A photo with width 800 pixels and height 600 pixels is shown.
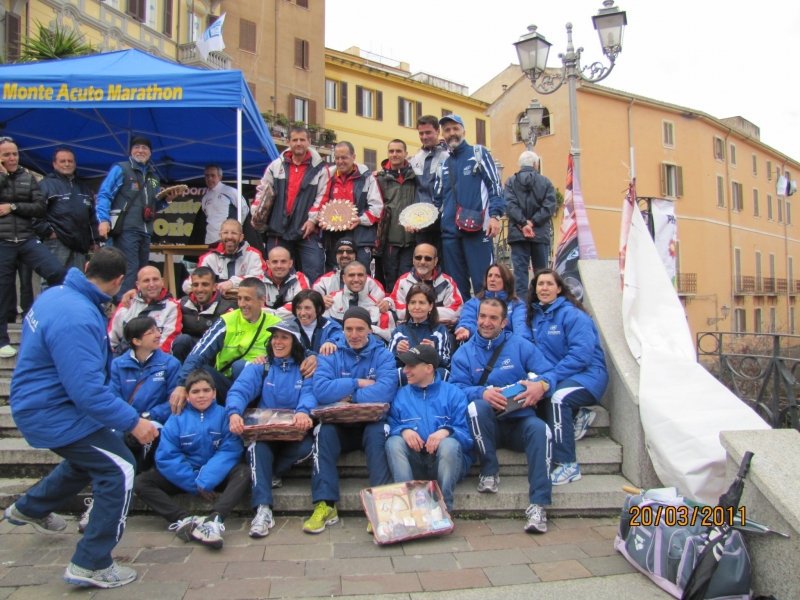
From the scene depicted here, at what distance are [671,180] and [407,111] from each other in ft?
47.7

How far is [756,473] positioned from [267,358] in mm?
3455

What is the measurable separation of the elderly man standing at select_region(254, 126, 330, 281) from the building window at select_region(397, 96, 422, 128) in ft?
89.7

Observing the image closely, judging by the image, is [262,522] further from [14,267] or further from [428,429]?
[14,267]

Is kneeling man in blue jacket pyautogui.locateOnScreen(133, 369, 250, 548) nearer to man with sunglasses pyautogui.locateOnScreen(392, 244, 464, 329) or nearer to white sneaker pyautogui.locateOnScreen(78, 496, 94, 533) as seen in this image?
white sneaker pyautogui.locateOnScreen(78, 496, 94, 533)

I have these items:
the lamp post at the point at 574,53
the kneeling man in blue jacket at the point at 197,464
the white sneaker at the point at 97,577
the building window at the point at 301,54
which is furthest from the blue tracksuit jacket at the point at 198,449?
the building window at the point at 301,54

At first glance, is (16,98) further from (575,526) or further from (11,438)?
(575,526)

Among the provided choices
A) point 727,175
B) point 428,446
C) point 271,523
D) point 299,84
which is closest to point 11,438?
point 271,523

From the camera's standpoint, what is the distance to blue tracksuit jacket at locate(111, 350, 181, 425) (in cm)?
469

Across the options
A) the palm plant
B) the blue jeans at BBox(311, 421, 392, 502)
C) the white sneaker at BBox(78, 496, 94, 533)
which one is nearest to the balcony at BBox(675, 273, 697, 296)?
the palm plant

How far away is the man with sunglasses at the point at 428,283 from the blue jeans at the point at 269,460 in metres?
2.06

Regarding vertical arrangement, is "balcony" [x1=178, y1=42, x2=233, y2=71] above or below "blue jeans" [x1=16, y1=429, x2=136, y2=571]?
above

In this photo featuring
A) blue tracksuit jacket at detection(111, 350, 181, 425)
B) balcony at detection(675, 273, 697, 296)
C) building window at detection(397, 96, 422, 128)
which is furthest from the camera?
building window at detection(397, 96, 422, 128)

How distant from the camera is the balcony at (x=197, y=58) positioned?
2333 centimetres
